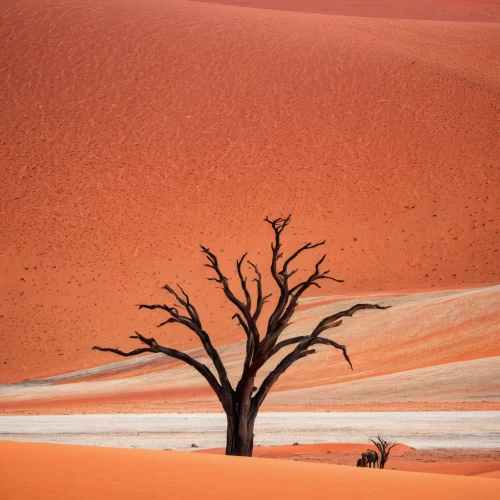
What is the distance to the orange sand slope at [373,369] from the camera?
27.5 m

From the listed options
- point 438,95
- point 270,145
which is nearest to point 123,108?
point 270,145

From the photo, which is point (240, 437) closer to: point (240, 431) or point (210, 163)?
point (240, 431)

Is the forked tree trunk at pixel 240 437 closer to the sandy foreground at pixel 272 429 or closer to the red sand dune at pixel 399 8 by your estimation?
the sandy foreground at pixel 272 429

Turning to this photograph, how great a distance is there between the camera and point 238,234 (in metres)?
50.2

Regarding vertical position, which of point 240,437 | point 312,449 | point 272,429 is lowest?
point 240,437

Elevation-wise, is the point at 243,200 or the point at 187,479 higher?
the point at 243,200

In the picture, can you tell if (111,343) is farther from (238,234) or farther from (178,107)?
(178,107)

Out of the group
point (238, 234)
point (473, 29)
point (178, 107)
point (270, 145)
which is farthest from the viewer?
point (473, 29)

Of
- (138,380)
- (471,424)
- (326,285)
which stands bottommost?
(471,424)

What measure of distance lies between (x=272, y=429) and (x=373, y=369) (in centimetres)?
1021

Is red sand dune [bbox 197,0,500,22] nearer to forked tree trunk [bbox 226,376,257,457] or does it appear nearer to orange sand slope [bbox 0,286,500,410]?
orange sand slope [bbox 0,286,500,410]

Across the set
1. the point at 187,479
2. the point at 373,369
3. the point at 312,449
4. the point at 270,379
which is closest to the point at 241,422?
the point at 270,379

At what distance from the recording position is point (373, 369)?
1222 inches

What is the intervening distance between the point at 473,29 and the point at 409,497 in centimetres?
7608
